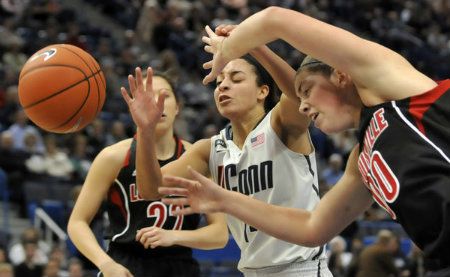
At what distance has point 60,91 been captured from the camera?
4992mm

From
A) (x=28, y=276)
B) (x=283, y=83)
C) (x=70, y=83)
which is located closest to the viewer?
(x=283, y=83)

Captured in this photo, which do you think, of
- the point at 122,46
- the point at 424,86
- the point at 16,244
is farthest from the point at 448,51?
the point at 424,86

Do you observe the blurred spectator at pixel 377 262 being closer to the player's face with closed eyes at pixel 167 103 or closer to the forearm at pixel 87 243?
the player's face with closed eyes at pixel 167 103

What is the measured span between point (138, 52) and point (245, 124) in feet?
46.3

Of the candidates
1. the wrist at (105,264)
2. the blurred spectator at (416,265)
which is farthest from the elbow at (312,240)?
the blurred spectator at (416,265)

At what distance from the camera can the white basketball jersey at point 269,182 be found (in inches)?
181

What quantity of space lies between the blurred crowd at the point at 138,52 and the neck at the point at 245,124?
653cm

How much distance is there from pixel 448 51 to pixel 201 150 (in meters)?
20.8

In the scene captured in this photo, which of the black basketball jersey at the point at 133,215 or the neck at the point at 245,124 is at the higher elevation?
the neck at the point at 245,124

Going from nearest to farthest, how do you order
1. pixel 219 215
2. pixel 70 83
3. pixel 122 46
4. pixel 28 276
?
pixel 70 83 < pixel 219 215 < pixel 28 276 < pixel 122 46

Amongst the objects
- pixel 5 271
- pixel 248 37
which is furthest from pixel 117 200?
pixel 5 271

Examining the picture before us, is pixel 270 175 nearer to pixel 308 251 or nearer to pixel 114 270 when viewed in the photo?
pixel 308 251

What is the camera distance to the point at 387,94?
3.37 meters

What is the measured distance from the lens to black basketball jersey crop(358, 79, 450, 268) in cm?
321
